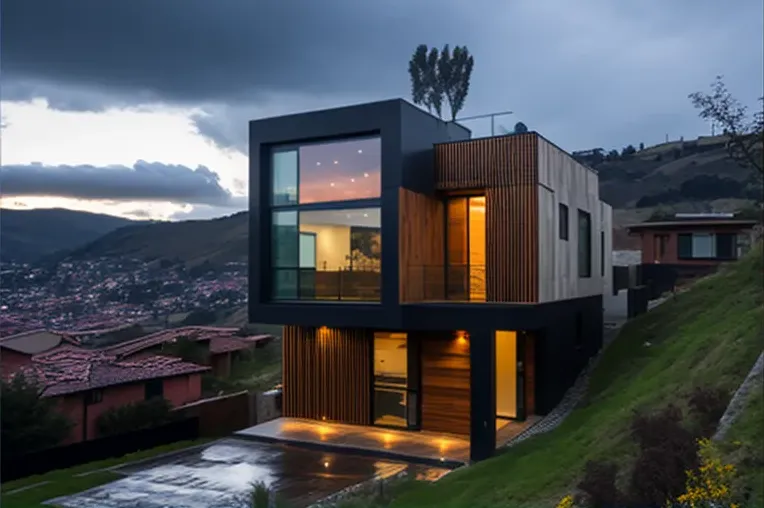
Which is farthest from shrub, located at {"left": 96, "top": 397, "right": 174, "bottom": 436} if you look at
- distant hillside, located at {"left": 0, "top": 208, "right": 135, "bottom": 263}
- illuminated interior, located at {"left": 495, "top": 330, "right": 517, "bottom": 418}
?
illuminated interior, located at {"left": 495, "top": 330, "right": 517, "bottom": 418}

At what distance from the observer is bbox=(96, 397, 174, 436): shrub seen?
1498 cm

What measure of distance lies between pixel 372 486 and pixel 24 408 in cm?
743

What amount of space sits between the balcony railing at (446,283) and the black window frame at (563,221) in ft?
7.77

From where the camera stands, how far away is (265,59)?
1273cm

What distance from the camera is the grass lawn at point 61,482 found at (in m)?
10.3

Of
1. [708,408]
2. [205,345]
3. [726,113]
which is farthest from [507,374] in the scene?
[205,345]

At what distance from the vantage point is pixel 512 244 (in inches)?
510

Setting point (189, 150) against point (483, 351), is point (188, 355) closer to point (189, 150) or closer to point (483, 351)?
point (189, 150)

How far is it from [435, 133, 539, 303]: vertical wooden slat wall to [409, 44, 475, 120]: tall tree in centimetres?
2006

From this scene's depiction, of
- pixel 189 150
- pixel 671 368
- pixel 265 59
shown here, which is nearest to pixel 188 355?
pixel 189 150

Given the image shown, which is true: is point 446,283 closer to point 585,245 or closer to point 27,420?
point 585,245

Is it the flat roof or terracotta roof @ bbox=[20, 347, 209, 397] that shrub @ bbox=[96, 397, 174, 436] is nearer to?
terracotta roof @ bbox=[20, 347, 209, 397]

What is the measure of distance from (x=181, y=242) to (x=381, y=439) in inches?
843

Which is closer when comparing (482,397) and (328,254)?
(482,397)
